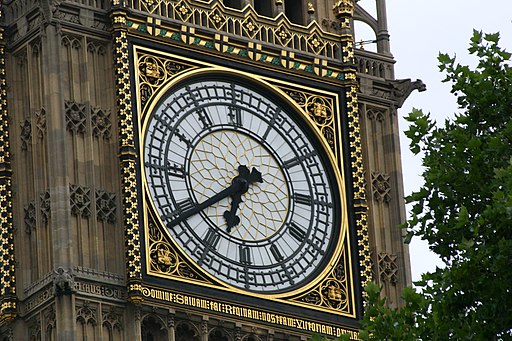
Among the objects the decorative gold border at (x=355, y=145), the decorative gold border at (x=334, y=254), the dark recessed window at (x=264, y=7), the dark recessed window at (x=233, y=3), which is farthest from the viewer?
the dark recessed window at (x=264, y=7)

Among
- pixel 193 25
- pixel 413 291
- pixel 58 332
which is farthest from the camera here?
pixel 193 25

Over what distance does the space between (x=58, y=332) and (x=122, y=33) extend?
5.02m

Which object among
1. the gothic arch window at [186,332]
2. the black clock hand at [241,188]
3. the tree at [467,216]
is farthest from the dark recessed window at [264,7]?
the tree at [467,216]

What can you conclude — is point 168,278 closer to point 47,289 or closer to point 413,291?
point 47,289

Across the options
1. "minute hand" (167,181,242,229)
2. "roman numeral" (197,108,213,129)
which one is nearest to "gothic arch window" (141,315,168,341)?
"minute hand" (167,181,242,229)

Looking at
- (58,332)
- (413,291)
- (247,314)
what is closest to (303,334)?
(247,314)

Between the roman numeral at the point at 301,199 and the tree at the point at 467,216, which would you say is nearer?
the tree at the point at 467,216

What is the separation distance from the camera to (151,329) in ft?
157

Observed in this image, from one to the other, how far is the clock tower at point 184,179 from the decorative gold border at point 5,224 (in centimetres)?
3

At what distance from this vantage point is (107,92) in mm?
48938

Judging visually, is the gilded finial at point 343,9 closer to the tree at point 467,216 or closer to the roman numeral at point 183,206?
the roman numeral at point 183,206

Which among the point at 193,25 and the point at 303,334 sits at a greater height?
the point at 193,25

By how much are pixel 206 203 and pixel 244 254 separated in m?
0.97

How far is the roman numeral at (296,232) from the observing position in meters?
49.6
